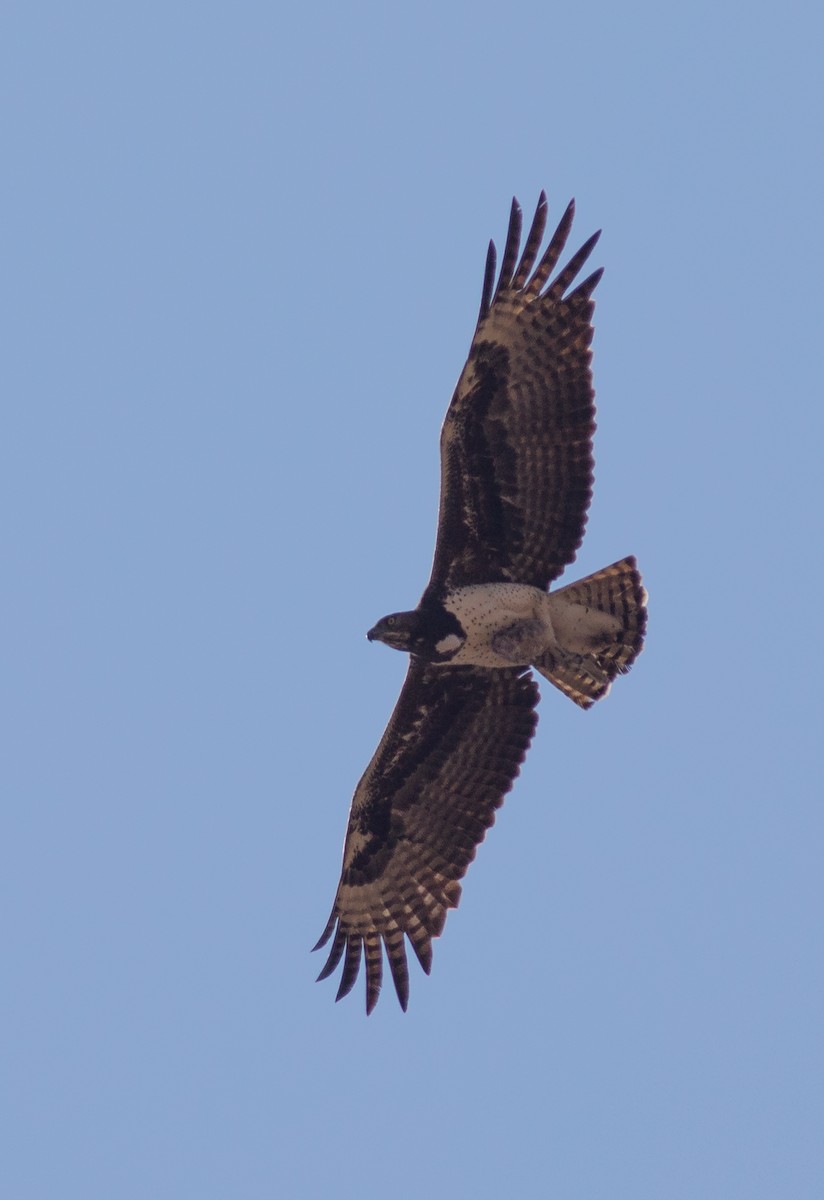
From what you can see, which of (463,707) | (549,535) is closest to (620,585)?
(549,535)

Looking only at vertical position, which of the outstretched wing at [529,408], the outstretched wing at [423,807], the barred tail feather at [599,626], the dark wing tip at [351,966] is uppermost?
the outstretched wing at [529,408]

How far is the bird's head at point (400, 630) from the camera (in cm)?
1275

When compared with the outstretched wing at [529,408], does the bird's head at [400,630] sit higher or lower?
lower

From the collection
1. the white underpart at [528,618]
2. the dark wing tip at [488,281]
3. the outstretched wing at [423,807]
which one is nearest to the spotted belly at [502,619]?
the white underpart at [528,618]

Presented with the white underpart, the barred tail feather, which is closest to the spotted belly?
the white underpart

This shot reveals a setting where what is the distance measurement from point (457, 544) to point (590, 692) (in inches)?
52.8

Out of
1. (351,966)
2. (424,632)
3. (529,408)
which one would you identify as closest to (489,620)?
(424,632)

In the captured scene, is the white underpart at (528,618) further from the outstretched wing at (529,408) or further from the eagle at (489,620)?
the outstretched wing at (529,408)

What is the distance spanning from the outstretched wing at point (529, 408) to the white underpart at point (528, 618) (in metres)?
0.31

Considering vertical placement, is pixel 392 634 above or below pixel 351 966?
above

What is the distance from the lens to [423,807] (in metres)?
13.5

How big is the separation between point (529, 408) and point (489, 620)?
1.43 m

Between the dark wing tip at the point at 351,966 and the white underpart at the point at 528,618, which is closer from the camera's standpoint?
the white underpart at the point at 528,618

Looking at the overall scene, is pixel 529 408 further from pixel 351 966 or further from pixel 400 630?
pixel 351 966
